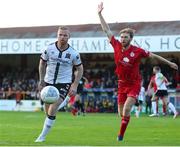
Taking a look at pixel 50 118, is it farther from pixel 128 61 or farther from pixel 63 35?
pixel 128 61

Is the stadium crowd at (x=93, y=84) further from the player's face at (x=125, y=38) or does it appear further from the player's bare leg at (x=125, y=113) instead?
the player's face at (x=125, y=38)

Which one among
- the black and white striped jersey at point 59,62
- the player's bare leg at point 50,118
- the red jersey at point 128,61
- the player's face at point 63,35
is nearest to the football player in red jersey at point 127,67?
the red jersey at point 128,61

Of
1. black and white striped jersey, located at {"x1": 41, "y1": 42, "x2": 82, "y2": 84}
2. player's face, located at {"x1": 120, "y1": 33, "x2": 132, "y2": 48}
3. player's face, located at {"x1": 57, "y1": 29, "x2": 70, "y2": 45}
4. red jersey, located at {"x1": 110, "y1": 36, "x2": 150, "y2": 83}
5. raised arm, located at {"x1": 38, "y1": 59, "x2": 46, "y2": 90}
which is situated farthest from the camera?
red jersey, located at {"x1": 110, "y1": 36, "x2": 150, "y2": 83}

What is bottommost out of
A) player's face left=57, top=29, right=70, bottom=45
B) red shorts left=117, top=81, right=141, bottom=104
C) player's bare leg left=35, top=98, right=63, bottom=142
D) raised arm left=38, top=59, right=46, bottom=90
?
player's bare leg left=35, top=98, right=63, bottom=142

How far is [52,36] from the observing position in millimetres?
40250

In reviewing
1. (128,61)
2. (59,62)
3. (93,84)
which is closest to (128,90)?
(128,61)

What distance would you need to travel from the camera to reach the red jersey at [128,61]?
1440cm

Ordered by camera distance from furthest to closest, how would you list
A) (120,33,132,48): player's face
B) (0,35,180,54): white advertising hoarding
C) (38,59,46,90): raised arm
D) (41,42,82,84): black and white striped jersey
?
(0,35,180,54): white advertising hoarding, (120,33,132,48): player's face, (38,59,46,90): raised arm, (41,42,82,84): black and white striped jersey

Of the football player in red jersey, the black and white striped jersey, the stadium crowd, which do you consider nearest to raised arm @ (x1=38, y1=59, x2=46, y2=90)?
the black and white striped jersey

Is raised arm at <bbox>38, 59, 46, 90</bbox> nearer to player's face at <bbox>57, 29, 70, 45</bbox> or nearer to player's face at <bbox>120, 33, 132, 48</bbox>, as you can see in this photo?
player's face at <bbox>57, 29, 70, 45</bbox>

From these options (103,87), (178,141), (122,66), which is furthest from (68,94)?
(103,87)

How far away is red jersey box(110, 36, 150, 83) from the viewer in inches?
567

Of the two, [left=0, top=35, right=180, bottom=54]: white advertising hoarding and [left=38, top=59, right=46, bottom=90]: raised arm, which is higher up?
[left=0, top=35, right=180, bottom=54]: white advertising hoarding

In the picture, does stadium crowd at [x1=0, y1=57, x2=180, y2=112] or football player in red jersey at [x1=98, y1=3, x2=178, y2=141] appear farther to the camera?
stadium crowd at [x1=0, y1=57, x2=180, y2=112]
